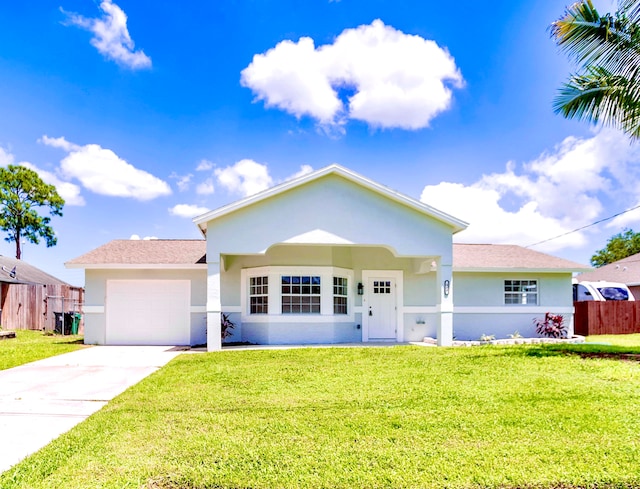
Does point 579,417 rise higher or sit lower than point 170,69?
lower

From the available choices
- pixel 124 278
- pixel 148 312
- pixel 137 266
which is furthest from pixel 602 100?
pixel 124 278

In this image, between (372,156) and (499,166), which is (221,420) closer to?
(372,156)

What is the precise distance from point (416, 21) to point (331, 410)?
11543mm

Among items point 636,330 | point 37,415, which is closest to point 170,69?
point 37,415

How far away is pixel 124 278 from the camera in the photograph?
14.8 metres

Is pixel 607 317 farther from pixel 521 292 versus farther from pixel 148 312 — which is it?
pixel 148 312

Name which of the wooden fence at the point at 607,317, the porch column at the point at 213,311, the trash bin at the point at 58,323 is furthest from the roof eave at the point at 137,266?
the wooden fence at the point at 607,317

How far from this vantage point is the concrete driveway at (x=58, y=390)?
17.2ft

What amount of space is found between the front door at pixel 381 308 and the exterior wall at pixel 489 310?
245 cm

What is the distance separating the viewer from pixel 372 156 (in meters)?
16.4

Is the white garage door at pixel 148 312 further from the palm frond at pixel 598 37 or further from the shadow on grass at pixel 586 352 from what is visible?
the palm frond at pixel 598 37

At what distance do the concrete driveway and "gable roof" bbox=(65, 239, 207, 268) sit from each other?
9.62 feet

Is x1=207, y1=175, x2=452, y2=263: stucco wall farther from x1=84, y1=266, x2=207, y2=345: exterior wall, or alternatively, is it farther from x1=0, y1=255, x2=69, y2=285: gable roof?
x1=0, y1=255, x2=69, y2=285: gable roof

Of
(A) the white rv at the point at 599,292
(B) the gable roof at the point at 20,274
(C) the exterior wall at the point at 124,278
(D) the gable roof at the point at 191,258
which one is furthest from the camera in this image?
(B) the gable roof at the point at 20,274
